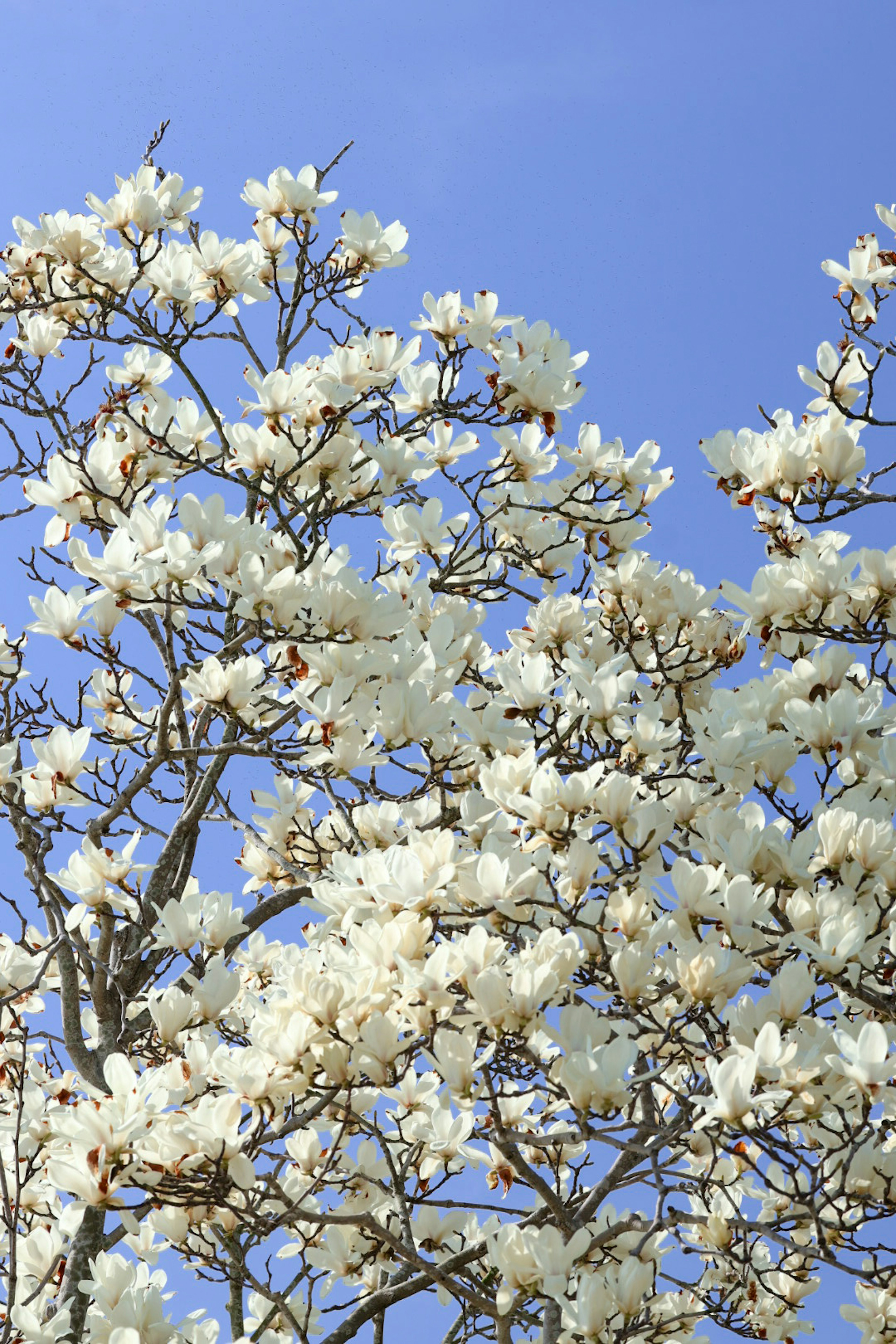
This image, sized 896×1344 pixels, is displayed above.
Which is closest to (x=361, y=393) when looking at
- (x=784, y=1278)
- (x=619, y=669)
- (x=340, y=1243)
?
(x=619, y=669)

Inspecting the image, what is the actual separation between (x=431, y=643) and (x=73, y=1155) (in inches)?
52.9

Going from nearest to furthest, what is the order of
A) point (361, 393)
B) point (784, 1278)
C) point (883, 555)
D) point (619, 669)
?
point (883, 555), point (361, 393), point (784, 1278), point (619, 669)

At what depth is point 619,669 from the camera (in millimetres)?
3988

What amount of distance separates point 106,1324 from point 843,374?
2928 millimetres

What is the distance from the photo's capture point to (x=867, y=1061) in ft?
6.93

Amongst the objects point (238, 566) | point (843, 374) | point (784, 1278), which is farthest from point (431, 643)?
point (784, 1278)

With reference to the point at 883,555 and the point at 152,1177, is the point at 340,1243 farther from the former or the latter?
the point at 883,555

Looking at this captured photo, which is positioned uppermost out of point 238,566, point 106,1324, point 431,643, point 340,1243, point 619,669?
point 619,669

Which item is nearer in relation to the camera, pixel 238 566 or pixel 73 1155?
pixel 73 1155

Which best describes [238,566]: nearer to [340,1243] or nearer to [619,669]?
[619,669]

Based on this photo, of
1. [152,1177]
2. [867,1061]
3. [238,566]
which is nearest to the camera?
[867,1061]

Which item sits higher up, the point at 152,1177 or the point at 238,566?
the point at 238,566

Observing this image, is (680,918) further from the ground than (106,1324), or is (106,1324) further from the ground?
(680,918)

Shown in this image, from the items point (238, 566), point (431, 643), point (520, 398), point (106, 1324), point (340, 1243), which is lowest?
point (106, 1324)
